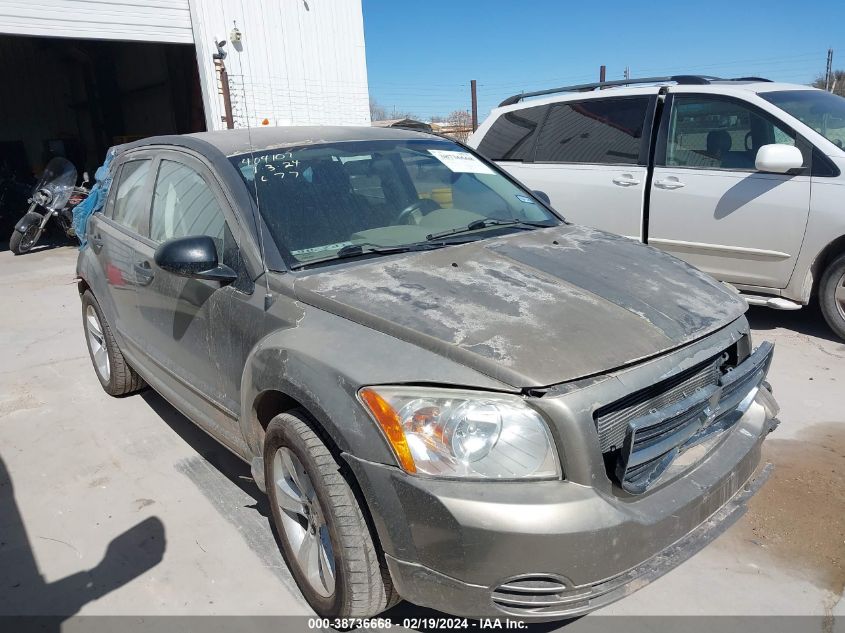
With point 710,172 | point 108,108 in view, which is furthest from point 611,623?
point 108,108

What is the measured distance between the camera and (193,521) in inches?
120

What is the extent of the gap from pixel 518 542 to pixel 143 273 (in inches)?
99.8

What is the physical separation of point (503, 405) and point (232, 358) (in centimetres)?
129

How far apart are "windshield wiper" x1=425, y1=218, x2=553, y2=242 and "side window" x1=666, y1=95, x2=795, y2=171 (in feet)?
8.73

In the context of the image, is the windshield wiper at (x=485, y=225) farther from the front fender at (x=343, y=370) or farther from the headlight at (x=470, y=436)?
the headlight at (x=470, y=436)

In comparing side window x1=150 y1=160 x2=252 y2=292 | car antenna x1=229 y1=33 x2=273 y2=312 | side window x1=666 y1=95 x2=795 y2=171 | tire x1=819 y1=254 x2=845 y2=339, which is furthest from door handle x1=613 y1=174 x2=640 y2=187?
side window x1=150 y1=160 x2=252 y2=292

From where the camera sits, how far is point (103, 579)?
8.78 ft

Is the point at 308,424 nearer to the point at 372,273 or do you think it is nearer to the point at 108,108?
the point at 372,273

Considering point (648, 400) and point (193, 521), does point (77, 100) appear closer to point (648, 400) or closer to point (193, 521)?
point (193, 521)

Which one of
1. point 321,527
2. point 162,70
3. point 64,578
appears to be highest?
point 162,70

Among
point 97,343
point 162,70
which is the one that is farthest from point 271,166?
point 162,70

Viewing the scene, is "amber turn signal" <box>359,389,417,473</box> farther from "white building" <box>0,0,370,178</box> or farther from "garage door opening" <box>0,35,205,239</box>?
"garage door opening" <box>0,35,205,239</box>

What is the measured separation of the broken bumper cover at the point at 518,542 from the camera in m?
1.77

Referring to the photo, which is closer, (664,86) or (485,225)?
(485,225)
